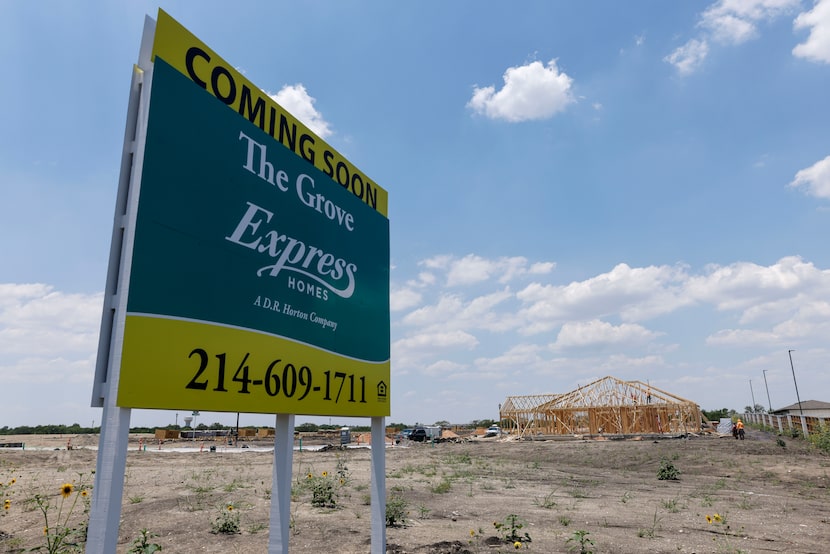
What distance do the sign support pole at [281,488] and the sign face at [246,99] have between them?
2661mm

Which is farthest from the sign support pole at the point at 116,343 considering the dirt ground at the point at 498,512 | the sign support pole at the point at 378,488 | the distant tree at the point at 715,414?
the distant tree at the point at 715,414

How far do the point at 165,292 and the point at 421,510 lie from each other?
331 inches

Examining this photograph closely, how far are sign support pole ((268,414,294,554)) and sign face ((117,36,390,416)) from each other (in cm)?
21

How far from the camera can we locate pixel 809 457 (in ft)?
73.7

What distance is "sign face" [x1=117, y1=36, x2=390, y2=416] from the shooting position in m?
3.11

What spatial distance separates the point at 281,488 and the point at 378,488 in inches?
64.6

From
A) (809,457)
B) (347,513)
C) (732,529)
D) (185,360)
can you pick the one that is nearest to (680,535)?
(732,529)

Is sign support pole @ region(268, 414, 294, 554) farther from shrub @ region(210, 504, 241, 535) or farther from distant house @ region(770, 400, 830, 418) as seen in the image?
distant house @ region(770, 400, 830, 418)

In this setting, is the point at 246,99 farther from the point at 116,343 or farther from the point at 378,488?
the point at 378,488

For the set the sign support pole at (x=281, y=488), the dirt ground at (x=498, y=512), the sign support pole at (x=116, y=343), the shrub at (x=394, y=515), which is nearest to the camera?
the sign support pole at (x=116, y=343)

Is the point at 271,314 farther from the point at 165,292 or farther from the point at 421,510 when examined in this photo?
the point at 421,510

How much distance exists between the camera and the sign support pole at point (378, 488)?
17.2ft

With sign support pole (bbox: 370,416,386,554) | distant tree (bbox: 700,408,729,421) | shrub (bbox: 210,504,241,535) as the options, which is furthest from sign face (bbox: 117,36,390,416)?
distant tree (bbox: 700,408,729,421)

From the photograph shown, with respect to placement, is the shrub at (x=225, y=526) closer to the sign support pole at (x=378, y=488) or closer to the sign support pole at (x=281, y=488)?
the sign support pole at (x=378, y=488)
